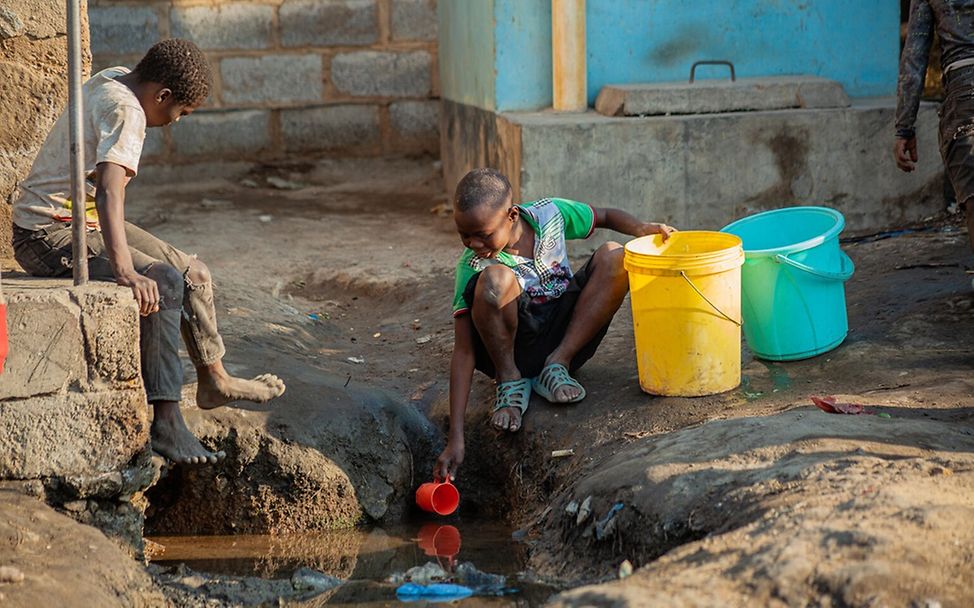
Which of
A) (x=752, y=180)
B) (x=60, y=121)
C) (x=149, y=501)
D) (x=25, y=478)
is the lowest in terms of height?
(x=149, y=501)

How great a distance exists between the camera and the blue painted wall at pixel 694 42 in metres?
6.94

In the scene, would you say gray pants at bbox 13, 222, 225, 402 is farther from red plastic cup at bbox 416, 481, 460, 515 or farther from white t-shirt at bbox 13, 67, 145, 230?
red plastic cup at bbox 416, 481, 460, 515

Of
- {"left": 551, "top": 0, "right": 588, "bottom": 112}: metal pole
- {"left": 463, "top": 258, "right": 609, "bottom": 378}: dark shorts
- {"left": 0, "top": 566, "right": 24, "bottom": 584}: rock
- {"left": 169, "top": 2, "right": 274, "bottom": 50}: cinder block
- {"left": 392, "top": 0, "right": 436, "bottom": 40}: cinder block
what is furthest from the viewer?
{"left": 392, "top": 0, "right": 436, "bottom": 40}: cinder block

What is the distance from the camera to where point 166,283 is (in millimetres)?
3787

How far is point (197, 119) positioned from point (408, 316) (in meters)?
4.29

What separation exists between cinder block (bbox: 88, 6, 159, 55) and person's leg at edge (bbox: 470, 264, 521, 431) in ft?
19.8

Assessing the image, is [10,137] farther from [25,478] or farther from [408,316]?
[408,316]

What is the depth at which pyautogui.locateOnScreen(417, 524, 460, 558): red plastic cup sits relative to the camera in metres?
4.13

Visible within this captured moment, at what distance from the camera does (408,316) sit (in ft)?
20.7

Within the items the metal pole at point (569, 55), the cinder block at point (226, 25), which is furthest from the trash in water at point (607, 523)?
the cinder block at point (226, 25)

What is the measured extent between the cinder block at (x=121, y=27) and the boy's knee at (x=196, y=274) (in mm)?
6076

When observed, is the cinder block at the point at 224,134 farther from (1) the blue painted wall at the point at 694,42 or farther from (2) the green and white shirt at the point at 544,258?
(2) the green and white shirt at the point at 544,258

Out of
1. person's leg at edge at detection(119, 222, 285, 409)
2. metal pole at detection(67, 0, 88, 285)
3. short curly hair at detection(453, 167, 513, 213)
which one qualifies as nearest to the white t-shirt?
metal pole at detection(67, 0, 88, 285)

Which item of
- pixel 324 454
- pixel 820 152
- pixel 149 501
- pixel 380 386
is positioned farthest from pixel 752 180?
pixel 149 501
